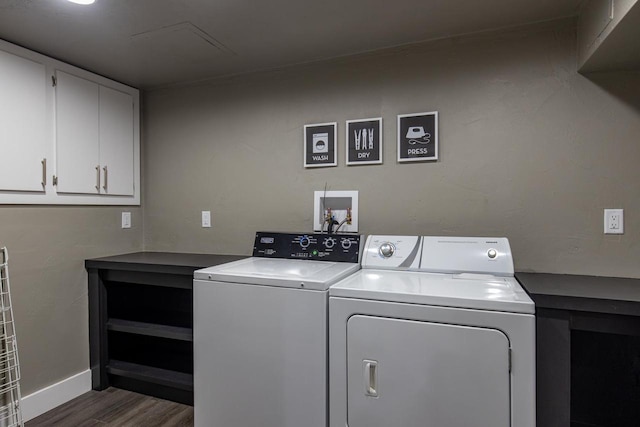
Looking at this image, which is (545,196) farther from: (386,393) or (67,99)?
(67,99)

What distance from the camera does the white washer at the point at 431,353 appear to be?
51.8 inches

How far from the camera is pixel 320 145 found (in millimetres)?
2404

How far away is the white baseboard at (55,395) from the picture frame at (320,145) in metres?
2.03

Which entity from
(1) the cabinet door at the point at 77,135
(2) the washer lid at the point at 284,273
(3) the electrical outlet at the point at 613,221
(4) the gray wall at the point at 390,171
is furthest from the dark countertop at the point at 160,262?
(3) the electrical outlet at the point at 613,221

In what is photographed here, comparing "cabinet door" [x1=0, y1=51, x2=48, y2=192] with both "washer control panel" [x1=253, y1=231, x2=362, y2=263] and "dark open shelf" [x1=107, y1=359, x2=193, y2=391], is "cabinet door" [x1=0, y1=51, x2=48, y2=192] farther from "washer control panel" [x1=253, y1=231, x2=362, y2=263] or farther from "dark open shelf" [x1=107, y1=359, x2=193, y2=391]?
"washer control panel" [x1=253, y1=231, x2=362, y2=263]

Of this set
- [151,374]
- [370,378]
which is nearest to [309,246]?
[370,378]

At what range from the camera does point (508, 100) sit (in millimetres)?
1995

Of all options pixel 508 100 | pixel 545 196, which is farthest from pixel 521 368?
pixel 508 100

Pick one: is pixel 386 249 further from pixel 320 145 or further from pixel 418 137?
pixel 320 145

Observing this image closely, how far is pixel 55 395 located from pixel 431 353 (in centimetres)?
229

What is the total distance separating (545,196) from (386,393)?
4.29 ft

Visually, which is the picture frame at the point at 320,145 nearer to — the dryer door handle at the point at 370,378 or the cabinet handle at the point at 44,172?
the dryer door handle at the point at 370,378

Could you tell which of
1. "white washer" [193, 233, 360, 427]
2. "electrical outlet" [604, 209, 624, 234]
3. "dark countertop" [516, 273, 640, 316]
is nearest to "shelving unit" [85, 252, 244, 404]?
"white washer" [193, 233, 360, 427]

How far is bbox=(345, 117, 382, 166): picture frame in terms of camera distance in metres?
2.26
